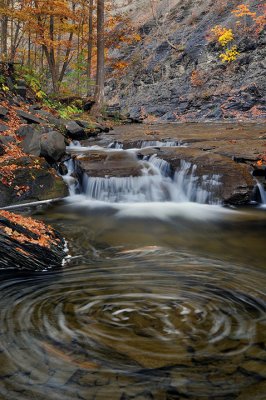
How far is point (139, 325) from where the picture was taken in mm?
3355

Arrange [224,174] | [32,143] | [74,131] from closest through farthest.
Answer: [224,174] → [32,143] → [74,131]

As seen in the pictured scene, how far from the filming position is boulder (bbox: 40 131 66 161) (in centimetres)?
1043

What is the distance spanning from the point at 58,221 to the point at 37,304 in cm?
398

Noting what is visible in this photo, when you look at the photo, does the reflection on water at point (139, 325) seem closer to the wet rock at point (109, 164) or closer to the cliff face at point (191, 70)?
the wet rock at point (109, 164)

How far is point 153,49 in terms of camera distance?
30.8 m

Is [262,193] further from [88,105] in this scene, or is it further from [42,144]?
[88,105]

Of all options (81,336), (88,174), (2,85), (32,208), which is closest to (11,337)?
(81,336)

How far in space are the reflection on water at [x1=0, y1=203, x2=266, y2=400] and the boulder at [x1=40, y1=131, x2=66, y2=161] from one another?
5113 millimetres

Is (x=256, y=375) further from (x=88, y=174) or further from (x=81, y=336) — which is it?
(x=88, y=174)

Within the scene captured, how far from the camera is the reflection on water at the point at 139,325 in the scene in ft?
8.46

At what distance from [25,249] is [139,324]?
90.8 inches

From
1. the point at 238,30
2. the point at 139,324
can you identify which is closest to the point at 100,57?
the point at 238,30

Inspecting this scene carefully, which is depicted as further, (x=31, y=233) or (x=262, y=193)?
(x=262, y=193)

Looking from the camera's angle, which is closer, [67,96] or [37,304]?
[37,304]
